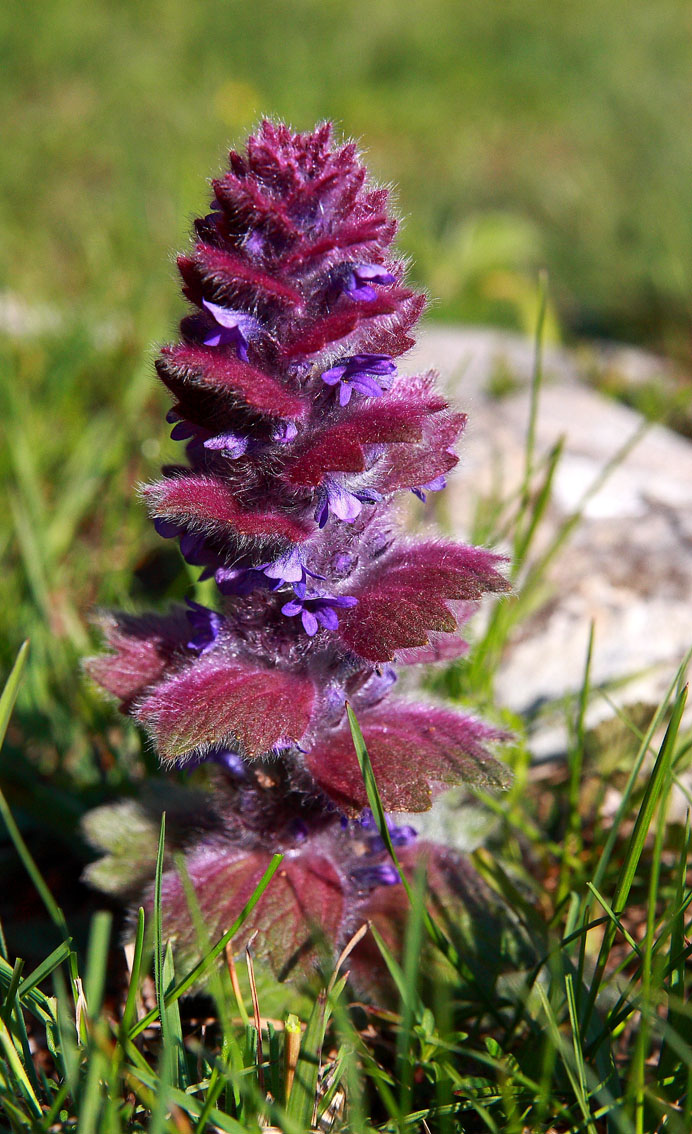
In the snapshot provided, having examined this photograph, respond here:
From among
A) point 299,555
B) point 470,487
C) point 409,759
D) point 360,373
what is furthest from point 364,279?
point 470,487

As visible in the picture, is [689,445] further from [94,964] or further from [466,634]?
[94,964]

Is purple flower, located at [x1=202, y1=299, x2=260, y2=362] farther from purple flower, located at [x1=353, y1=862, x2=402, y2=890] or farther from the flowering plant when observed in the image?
purple flower, located at [x1=353, y1=862, x2=402, y2=890]

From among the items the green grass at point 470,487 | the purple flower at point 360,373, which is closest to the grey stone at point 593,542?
the green grass at point 470,487

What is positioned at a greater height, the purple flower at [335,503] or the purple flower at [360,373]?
the purple flower at [360,373]

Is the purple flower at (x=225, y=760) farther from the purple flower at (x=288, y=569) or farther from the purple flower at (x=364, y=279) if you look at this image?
the purple flower at (x=364, y=279)

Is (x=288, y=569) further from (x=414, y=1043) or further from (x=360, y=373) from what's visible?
(x=414, y=1043)

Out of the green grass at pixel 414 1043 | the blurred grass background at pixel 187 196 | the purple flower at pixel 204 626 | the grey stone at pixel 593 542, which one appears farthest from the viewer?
the blurred grass background at pixel 187 196
